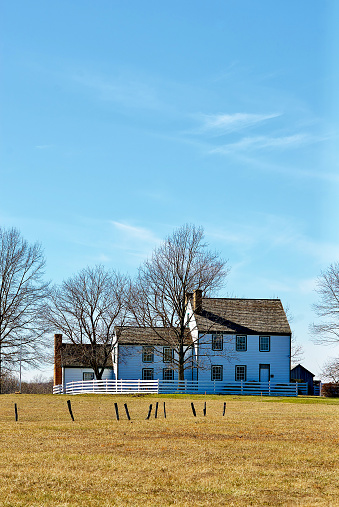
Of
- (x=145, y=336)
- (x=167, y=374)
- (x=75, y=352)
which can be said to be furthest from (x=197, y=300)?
(x=75, y=352)

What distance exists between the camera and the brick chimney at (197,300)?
62.4 m

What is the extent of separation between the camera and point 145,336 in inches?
2500

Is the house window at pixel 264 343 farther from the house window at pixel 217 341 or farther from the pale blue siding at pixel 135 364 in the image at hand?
the pale blue siding at pixel 135 364

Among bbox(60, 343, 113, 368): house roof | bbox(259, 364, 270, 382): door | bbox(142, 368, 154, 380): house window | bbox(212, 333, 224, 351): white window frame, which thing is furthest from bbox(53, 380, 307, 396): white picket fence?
bbox(142, 368, 154, 380): house window

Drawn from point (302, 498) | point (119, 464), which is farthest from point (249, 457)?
point (302, 498)

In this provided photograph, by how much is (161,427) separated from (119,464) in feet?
27.3

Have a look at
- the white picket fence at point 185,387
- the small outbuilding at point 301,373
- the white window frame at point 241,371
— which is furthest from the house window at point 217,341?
the small outbuilding at point 301,373

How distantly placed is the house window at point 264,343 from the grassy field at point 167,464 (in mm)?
37195

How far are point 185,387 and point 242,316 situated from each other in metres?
11.9

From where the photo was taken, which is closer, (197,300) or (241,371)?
(241,371)

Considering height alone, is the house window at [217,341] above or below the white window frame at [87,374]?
above

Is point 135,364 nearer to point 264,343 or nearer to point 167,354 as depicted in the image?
point 167,354

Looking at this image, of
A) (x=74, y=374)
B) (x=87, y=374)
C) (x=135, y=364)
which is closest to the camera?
(x=135, y=364)

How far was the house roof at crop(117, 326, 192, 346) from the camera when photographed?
61.9 meters
